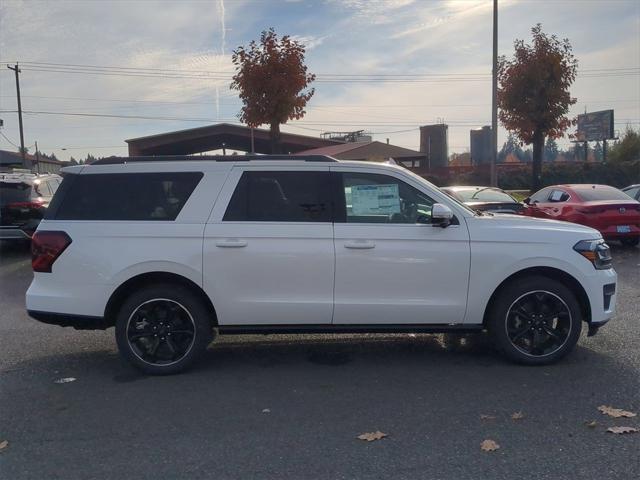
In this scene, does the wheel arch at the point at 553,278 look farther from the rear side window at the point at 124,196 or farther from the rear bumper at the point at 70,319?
the rear bumper at the point at 70,319

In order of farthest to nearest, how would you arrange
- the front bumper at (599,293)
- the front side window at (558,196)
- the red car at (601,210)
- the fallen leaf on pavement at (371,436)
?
the front side window at (558,196) < the red car at (601,210) < the front bumper at (599,293) < the fallen leaf on pavement at (371,436)

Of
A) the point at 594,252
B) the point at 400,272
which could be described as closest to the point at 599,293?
the point at 594,252

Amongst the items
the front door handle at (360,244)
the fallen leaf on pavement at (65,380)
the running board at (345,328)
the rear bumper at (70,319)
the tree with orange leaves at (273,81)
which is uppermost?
the tree with orange leaves at (273,81)

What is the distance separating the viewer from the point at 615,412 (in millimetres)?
4508

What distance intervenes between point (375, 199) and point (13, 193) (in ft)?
34.6

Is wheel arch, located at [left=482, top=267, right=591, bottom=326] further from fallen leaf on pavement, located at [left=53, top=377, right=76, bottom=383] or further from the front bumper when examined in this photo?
fallen leaf on pavement, located at [left=53, top=377, right=76, bottom=383]

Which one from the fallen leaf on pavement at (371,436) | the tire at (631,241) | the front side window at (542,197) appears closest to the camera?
the fallen leaf on pavement at (371,436)

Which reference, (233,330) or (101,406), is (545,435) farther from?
(101,406)

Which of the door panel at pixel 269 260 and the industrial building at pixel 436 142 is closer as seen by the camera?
the door panel at pixel 269 260

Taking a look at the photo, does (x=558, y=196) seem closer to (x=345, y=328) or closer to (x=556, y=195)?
(x=556, y=195)

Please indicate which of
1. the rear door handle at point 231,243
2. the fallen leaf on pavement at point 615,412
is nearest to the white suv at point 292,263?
the rear door handle at point 231,243

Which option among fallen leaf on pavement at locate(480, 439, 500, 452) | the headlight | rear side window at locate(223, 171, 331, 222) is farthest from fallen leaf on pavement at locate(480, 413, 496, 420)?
rear side window at locate(223, 171, 331, 222)

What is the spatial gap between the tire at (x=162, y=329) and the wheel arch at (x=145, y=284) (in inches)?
2.0

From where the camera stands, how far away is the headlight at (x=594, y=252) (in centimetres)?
557
